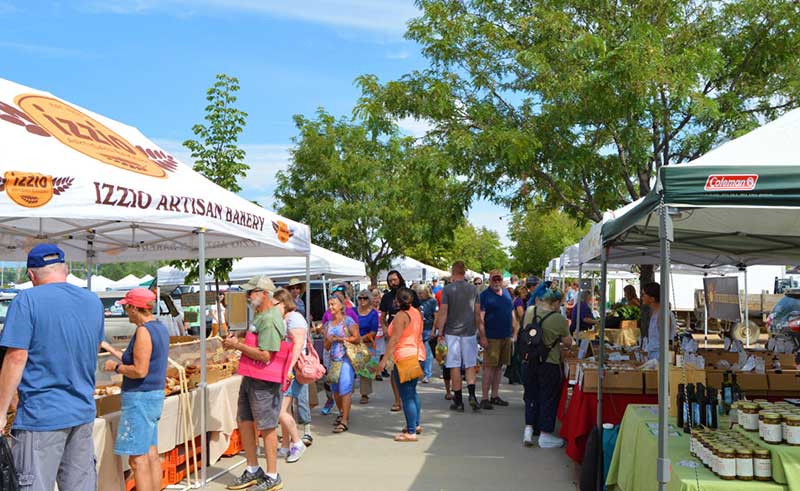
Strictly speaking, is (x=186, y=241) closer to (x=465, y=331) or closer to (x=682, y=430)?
(x=465, y=331)

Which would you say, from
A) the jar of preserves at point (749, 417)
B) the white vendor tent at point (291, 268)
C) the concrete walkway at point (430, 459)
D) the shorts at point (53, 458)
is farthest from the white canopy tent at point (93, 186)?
the white vendor tent at point (291, 268)

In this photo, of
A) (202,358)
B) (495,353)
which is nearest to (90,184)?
(202,358)

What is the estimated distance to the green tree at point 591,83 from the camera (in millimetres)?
10469

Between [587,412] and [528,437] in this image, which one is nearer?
[587,412]

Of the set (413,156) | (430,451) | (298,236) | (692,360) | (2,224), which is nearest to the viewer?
(692,360)

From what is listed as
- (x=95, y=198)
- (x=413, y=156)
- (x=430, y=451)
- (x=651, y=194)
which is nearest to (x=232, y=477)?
(x=430, y=451)

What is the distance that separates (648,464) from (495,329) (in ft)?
20.6

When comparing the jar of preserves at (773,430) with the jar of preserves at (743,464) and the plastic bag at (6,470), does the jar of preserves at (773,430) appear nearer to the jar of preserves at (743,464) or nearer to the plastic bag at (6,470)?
the jar of preserves at (743,464)

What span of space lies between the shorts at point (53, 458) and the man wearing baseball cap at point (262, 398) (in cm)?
205

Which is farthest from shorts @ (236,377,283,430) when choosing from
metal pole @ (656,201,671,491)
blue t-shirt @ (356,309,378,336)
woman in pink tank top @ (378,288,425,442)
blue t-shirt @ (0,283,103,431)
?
blue t-shirt @ (356,309,378,336)

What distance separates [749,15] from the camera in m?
11.0

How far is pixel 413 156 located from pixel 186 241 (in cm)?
369

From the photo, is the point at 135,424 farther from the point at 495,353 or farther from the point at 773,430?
the point at 495,353

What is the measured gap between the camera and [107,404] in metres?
6.34
